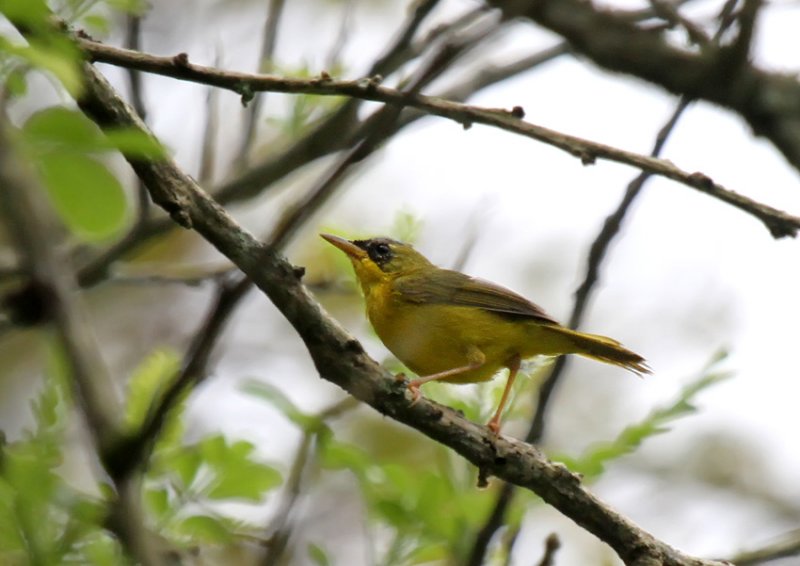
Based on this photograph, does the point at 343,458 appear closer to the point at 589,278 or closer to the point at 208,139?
the point at 589,278

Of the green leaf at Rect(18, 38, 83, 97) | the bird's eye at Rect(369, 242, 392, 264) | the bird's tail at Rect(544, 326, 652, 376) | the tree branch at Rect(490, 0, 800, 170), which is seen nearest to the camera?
the green leaf at Rect(18, 38, 83, 97)

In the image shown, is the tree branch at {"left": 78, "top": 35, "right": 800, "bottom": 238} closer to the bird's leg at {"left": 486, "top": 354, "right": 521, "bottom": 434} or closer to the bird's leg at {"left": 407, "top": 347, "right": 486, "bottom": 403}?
the bird's leg at {"left": 486, "top": 354, "right": 521, "bottom": 434}

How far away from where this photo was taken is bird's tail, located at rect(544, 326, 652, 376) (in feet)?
15.0

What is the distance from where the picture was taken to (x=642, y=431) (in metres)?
3.35

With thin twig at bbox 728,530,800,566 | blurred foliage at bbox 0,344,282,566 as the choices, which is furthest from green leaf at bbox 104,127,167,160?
thin twig at bbox 728,530,800,566

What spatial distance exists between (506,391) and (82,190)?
2912mm

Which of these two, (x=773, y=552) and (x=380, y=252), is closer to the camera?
(x=773, y=552)

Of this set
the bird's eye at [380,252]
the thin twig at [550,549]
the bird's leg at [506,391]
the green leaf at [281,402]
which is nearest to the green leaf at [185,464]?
the green leaf at [281,402]

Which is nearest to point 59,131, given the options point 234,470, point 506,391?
point 234,470

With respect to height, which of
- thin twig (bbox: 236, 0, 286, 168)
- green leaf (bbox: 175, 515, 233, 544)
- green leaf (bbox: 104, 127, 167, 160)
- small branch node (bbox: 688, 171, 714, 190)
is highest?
thin twig (bbox: 236, 0, 286, 168)

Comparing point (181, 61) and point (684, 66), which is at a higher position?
point (684, 66)

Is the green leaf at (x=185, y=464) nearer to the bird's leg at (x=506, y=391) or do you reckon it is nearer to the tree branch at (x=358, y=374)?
the tree branch at (x=358, y=374)

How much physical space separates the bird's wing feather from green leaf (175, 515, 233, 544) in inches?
82.4

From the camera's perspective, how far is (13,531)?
8.10 feet
